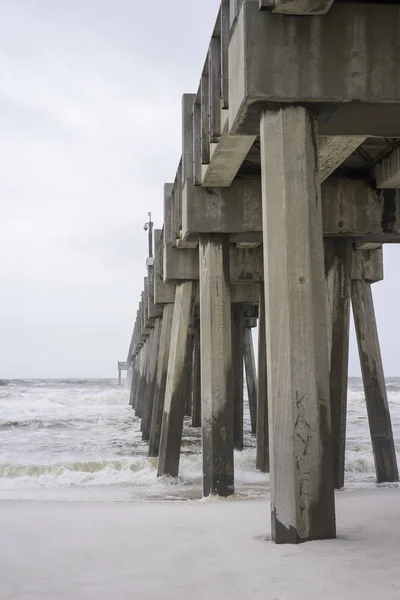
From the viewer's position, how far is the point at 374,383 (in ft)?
32.7

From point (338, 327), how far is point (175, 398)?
9.78 ft

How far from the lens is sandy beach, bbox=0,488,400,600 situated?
10.0 ft

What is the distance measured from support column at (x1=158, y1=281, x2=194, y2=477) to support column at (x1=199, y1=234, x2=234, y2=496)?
7.87 ft

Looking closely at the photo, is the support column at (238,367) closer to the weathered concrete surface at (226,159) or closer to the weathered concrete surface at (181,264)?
the weathered concrete surface at (181,264)

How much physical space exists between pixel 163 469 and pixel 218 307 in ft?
11.7

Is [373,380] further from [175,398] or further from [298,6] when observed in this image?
→ [298,6]

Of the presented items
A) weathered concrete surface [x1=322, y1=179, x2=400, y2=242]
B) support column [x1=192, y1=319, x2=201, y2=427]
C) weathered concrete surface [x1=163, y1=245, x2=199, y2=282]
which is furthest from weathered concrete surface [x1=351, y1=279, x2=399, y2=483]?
support column [x1=192, y1=319, x2=201, y2=427]

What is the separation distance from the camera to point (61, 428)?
23156mm

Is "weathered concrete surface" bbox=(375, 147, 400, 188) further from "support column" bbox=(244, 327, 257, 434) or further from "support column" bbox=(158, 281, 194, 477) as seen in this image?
"support column" bbox=(244, 327, 257, 434)

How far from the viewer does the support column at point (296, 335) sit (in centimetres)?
406

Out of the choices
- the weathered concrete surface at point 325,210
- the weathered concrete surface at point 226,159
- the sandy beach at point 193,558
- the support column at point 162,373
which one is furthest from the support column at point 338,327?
the support column at point 162,373

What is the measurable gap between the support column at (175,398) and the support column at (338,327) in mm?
2506

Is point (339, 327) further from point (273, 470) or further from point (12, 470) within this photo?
point (12, 470)

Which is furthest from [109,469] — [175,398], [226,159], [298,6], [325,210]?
[298,6]
